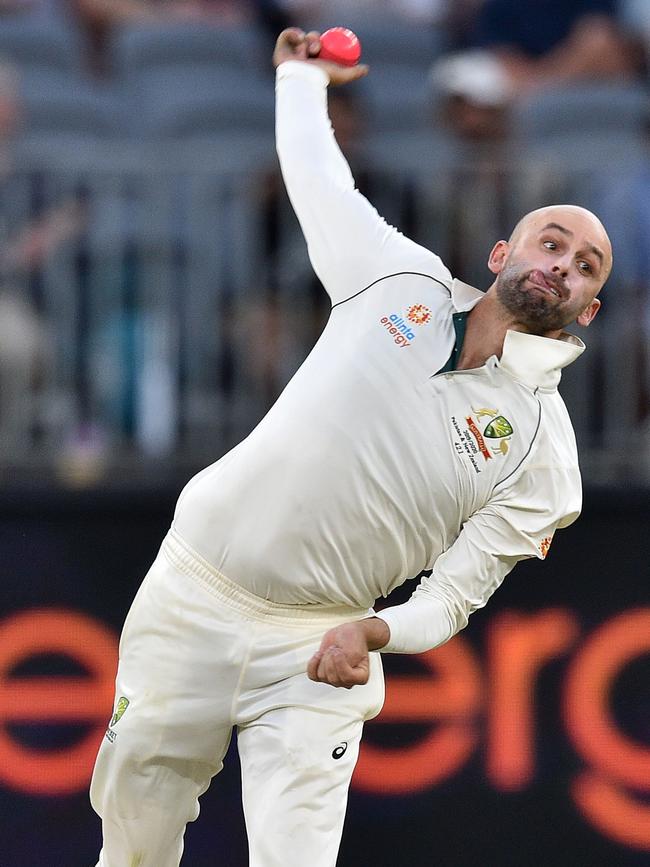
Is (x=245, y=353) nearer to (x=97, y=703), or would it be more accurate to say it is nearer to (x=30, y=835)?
(x=97, y=703)

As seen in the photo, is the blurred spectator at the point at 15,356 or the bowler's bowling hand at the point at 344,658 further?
the blurred spectator at the point at 15,356

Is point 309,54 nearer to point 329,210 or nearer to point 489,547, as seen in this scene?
point 329,210

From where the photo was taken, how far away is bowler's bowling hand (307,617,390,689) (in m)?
3.31

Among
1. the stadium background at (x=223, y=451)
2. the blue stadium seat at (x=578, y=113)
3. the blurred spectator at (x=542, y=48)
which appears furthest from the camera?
the blurred spectator at (x=542, y=48)

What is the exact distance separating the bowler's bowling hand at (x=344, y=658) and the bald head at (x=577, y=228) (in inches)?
40.9

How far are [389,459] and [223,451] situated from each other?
77.8 inches

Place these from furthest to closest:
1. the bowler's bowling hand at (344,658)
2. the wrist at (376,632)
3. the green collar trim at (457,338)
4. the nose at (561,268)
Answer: the green collar trim at (457,338) → the nose at (561,268) → the wrist at (376,632) → the bowler's bowling hand at (344,658)

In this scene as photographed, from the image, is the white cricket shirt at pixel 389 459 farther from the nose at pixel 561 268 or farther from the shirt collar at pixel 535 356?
the nose at pixel 561 268

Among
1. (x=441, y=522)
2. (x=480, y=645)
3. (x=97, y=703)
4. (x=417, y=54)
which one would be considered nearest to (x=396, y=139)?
(x=417, y=54)

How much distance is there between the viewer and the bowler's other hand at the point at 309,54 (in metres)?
3.88

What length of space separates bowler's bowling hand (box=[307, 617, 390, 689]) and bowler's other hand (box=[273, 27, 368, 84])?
1.42m

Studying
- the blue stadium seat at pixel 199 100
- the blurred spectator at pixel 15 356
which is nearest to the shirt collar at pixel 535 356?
the blurred spectator at pixel 15 356

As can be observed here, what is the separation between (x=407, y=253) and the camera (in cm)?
381

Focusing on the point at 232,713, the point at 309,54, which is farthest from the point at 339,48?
the point at 232,713
